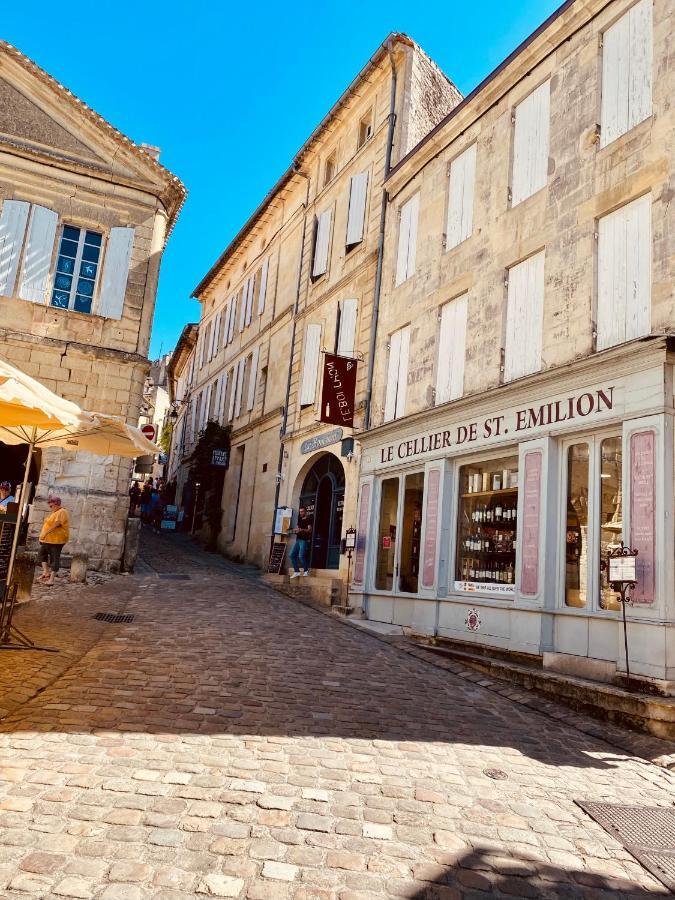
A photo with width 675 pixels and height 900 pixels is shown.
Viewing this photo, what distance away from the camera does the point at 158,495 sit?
1259 inches

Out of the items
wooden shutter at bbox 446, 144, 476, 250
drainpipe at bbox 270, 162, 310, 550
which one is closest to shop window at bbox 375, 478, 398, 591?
wooden shutter at bbox 446, 144, 476, 250

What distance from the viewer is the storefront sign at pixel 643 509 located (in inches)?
264

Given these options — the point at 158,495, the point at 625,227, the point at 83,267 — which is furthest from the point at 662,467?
the point at 158,495

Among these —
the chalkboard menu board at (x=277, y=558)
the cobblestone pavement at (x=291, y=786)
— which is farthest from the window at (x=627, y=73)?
the chalkboard menu board at (x=277, y=558)

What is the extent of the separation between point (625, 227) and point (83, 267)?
10.9m

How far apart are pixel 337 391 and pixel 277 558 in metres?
4.43

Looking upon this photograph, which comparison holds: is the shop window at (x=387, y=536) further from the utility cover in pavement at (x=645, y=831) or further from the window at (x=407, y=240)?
the utility cover in pavement at (x=645, y=831)

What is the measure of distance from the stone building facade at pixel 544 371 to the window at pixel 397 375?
8 centimetres

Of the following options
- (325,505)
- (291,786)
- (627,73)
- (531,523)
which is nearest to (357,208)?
(325,505)

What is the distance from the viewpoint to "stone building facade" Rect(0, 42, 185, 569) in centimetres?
1352

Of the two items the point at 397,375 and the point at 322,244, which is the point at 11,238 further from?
the point at 397,375

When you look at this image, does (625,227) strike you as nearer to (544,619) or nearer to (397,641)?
(544,619)

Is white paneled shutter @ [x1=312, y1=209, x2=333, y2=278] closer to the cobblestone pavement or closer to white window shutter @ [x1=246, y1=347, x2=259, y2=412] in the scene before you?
white window shutter @ [x1=246, y1=347, x2=259, y2=412]

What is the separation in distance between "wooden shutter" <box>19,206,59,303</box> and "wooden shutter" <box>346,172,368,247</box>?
20.8 feet
